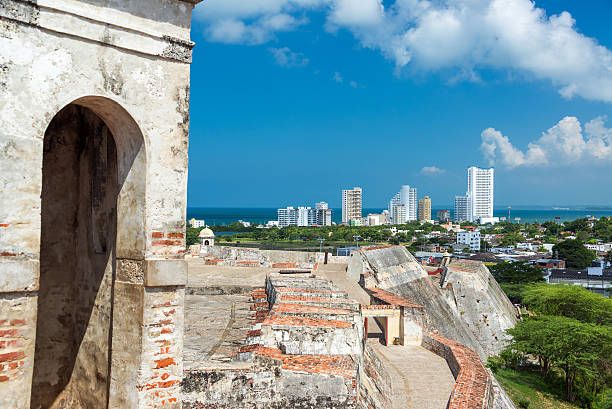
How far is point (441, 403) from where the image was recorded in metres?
11.4

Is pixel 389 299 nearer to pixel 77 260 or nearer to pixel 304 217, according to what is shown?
pixel 77 260

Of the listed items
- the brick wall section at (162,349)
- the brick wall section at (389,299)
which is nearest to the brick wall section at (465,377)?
the brick wall section at (389,299)

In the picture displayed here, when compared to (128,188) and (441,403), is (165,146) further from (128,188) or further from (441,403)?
(441,403)

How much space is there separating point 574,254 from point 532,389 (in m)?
53.0

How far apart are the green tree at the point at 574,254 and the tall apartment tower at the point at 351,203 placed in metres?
112

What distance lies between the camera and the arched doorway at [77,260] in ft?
19.3

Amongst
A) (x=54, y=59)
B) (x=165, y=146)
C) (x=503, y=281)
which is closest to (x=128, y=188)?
(x=165, y=146)

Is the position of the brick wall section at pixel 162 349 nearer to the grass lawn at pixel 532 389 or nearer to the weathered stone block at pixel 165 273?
the weathered stone block at pixel 165 273

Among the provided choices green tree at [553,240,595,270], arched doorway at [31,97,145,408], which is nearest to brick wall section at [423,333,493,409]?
arched doorway at [31,97,145,408]

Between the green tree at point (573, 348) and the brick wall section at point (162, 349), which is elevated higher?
the brick wall section at point (162, 349)

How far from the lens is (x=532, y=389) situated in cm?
2150

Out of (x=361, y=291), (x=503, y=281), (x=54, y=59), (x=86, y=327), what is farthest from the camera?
(x=503, y=281)

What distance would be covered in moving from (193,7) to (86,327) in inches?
159

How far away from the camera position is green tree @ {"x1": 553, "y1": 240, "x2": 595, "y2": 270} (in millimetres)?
65994
